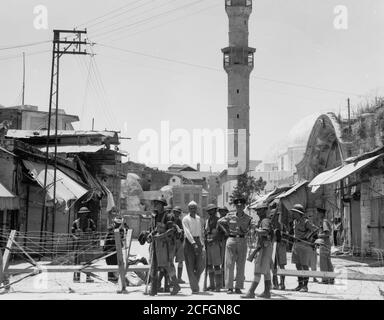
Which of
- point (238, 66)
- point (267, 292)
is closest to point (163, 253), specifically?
point (267, 292)

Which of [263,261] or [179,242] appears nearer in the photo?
[263,261]

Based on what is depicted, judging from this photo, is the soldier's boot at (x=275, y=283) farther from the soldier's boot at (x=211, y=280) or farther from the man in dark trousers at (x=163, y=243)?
the man in dark trousers at (x=163, y=243)

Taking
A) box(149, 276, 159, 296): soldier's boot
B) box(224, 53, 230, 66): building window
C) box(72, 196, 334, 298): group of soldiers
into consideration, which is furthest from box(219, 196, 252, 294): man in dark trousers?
box(224, 53, 230, 66): building window

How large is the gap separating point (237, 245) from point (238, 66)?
155ft

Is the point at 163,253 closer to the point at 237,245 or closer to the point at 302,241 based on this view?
the point at 237,245

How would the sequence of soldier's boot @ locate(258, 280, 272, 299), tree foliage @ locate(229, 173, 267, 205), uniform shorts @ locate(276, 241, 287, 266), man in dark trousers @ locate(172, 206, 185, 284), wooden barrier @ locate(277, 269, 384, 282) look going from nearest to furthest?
wooden barrier @ locate(277, 269, 384, 282) < soldier's boot @ locate(258, 280, 272, 299) < man in dark trousers @ locate(172, 206, 185, 284) < uniform shorts @ locate(276, 241, 287, 266) < tree foliage @ locate(229, 173, 267, 205)

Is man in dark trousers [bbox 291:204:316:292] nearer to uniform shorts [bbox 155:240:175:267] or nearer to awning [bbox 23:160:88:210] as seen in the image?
uniform shorts [bbox 155:240:175:267]

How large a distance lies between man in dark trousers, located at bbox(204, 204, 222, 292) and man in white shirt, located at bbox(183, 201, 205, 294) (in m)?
0.16

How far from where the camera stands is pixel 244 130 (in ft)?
188

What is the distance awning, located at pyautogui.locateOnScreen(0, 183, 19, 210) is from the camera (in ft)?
50.8

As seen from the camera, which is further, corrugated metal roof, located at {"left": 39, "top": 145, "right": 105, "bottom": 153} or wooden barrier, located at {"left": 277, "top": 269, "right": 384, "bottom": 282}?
corrugated metal roof, located at {"left": 39, "top": 145, "right": 105, "bottom": 153}

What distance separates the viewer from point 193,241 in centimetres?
1022
